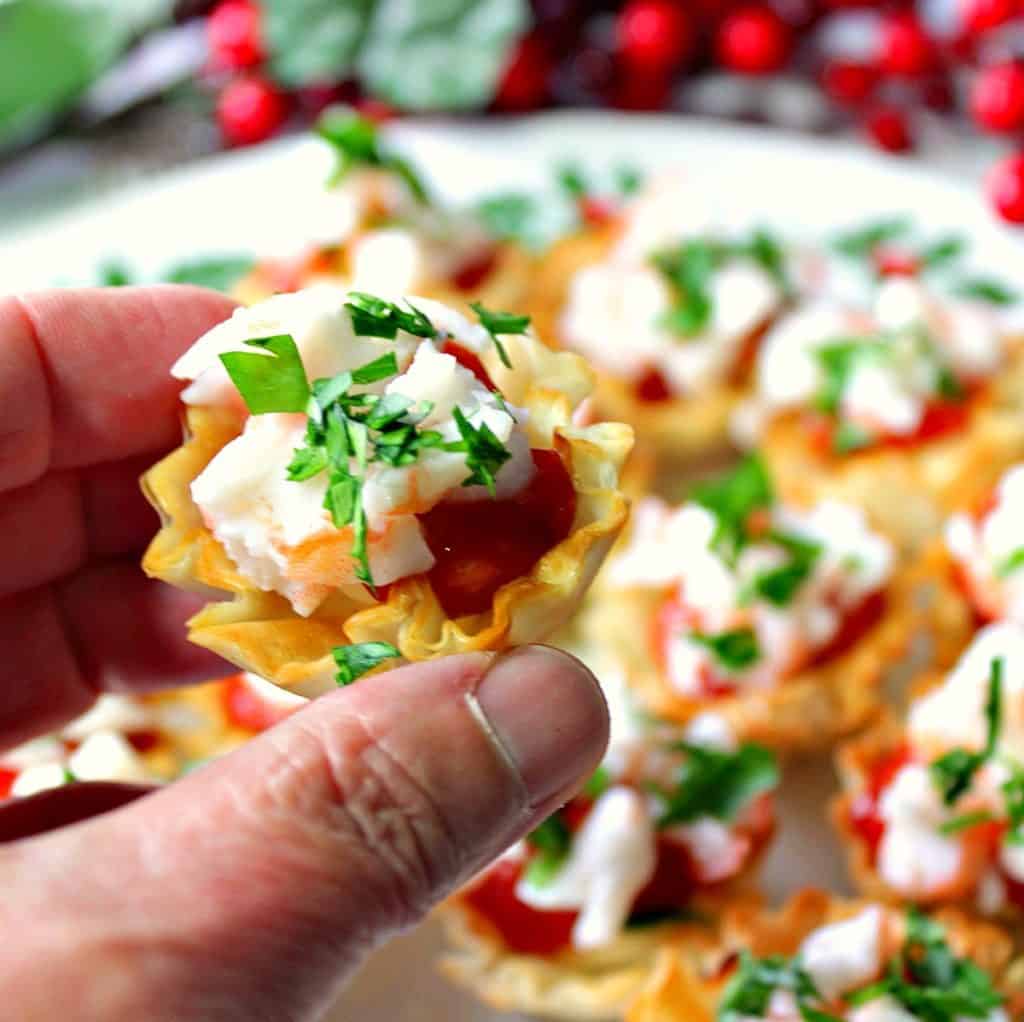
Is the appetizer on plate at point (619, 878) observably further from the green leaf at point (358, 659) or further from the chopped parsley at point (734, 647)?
the green leaf at point (358, 659)

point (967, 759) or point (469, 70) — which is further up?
point (469, 70)

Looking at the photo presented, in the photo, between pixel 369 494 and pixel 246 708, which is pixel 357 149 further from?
pixel 369 494

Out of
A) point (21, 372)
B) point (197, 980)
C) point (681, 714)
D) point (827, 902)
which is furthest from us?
point (681, 714)

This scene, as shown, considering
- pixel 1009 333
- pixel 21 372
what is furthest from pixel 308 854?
pixel 1009 333

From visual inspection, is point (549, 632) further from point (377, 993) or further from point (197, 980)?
point (377, 993)

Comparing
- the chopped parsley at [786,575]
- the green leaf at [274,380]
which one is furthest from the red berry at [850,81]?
the green leaf at [274,380]

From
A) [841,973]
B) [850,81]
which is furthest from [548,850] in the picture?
[850,81]
